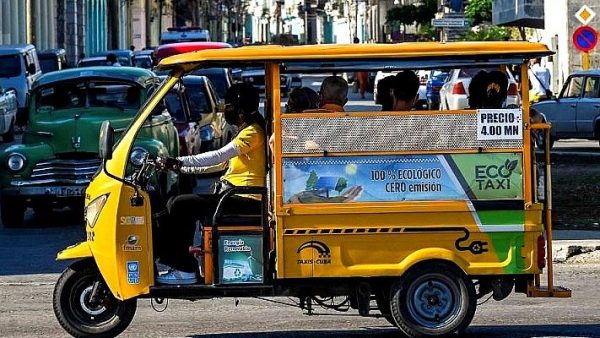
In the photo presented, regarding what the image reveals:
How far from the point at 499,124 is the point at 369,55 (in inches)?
36.8

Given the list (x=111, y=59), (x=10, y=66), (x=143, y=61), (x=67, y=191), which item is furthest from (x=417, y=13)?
(x=67, y=191)

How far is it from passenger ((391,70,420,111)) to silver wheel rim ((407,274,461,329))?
1.12 meters

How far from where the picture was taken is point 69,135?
57.0ft

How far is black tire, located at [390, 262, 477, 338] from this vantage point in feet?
31.3

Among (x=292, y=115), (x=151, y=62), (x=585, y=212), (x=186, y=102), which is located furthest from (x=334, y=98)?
(x=151, y=62)

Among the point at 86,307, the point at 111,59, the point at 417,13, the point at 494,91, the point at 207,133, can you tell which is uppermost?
the point at 417,13

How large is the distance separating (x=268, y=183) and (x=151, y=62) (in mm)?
37554

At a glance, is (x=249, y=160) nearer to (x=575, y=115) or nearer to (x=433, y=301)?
(x=433, y=301)

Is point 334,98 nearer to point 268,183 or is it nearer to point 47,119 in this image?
point 268,183

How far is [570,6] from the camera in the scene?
156 feet

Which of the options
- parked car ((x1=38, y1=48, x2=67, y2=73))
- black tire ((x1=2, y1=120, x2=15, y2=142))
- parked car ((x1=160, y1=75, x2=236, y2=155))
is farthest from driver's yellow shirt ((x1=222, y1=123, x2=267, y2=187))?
parked car ((x1=38, y1=48, x2=67, y2=73))

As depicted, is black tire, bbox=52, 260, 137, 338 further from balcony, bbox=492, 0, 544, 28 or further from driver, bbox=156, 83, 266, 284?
balcony, bbox=492, 0, 544, 28

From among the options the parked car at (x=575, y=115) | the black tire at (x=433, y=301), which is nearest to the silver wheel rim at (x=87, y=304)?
the black tire at (x=433, y=301)

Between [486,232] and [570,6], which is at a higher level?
[570,6]
